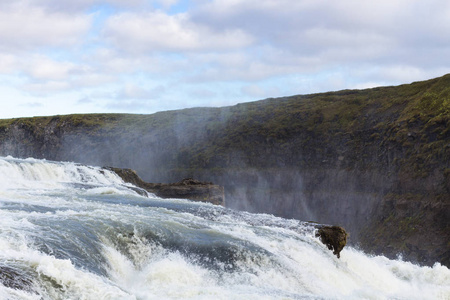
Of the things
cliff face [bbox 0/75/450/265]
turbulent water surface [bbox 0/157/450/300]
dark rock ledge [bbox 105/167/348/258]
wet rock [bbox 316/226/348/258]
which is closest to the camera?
turbulent water surface [bbox 0/157/450/300]

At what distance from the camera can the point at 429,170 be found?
4666 cm

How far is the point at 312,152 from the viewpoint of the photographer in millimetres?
64938

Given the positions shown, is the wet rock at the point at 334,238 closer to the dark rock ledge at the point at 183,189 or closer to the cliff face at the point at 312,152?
the cliff face at the point at 312,152

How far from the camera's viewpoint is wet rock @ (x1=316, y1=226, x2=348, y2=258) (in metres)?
24.4

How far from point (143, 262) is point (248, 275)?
3746 millimetres

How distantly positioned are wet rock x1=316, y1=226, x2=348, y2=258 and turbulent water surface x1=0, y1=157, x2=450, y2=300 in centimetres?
53

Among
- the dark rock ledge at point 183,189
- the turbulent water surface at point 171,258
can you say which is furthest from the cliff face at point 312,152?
the turbulent water surface at point 171,258

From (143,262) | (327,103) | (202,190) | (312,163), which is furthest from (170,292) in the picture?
(327,103)

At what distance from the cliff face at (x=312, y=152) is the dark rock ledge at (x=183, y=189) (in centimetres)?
1456

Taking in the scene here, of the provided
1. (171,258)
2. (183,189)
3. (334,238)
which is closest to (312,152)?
(183,189)

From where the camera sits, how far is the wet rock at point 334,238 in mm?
24422

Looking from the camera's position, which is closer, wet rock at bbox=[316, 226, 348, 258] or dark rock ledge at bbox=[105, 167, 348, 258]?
wet rock at bbox=[316, 226, 348, 258]

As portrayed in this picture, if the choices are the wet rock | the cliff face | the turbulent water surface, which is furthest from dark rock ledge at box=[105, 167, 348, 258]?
the wet rock

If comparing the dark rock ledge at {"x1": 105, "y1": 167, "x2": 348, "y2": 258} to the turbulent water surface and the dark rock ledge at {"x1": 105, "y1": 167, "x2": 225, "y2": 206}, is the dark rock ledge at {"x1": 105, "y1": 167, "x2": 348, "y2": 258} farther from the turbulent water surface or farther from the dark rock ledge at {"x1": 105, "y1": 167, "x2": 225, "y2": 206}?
the turbulent water surface
